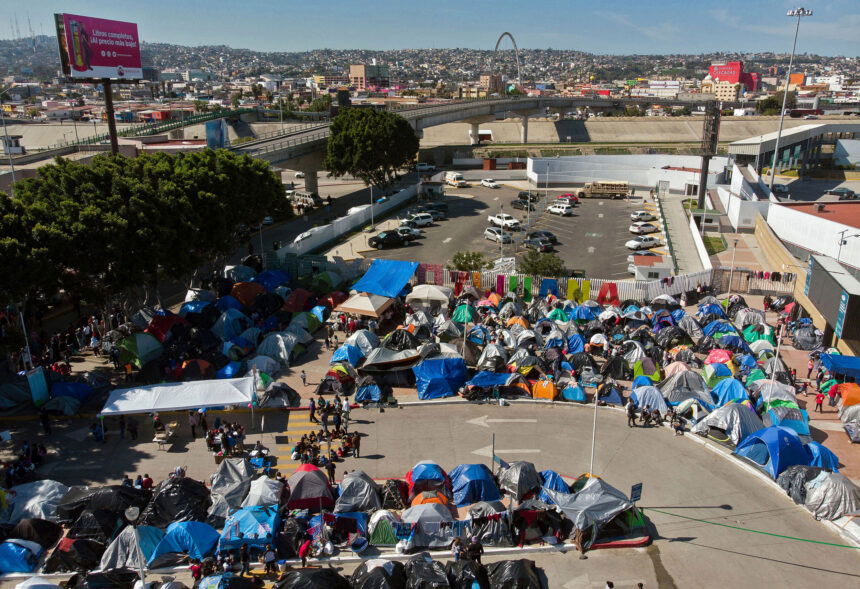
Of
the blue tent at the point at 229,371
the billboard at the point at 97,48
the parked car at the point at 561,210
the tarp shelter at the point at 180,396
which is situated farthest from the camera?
the parked car at the point at 561,210

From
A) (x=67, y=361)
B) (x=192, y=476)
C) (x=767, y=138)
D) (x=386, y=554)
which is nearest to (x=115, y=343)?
(x=67, y=361)

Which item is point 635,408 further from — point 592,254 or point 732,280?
point 592,254

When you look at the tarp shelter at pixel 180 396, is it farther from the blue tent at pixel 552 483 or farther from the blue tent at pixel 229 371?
the blue tent at pixel 552 483

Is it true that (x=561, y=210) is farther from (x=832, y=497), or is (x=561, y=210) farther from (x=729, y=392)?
(x=832, y=497)

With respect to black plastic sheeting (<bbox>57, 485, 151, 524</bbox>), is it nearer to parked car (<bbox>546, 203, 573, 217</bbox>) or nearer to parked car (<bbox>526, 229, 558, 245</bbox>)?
parked car (<bbox>526, 229, 558, 245</bbox>)

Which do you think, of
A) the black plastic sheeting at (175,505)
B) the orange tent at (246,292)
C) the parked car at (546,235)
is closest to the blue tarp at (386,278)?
the orange tent at (246,292)

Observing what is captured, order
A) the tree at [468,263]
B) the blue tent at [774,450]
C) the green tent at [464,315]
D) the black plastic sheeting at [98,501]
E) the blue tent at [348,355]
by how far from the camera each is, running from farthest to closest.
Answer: the tree at [468,263] < the green tent at [464,315] < the blue tent at [348,355] < the blue tent at [774,450] < the black plastic sheeting at [98,501]

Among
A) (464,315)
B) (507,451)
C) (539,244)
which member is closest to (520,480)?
(507,451)
